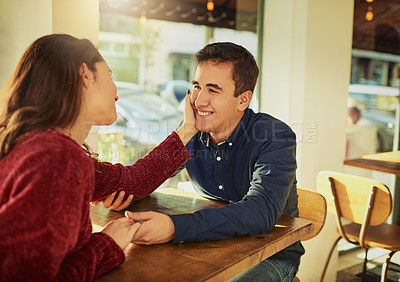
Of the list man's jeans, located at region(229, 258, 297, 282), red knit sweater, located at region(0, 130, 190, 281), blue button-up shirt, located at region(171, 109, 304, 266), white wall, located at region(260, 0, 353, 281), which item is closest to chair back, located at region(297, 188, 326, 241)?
blue button-up shirt, located at region(171, 109, 304, 266)

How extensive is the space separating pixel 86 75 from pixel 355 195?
1861mm

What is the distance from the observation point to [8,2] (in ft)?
5.38

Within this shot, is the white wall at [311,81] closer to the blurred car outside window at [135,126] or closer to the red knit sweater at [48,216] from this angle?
the blurred car outside window at [135,126]

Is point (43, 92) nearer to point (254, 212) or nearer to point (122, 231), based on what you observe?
point (122, 231)

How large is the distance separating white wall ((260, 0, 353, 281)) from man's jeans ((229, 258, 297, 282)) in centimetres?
135

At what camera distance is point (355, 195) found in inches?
92.0

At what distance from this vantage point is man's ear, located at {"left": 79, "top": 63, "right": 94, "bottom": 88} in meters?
1.09

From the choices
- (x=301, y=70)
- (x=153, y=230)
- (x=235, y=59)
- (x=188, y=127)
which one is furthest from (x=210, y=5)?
(x=153, y=230)

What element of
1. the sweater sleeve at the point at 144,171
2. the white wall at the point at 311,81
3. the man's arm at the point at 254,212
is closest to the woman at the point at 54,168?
the man's arm at the point at 254,212

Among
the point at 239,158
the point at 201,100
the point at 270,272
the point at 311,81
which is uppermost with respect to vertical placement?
the point at 311,81

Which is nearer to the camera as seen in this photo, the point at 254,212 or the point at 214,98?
the point at 254,212

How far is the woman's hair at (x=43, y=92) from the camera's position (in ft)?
3.06

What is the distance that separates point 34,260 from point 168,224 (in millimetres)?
424

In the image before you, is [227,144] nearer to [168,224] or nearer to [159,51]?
[168,224]
